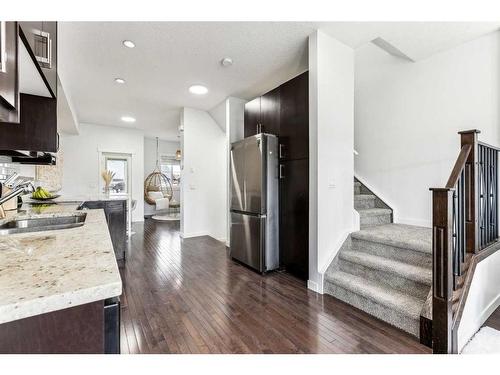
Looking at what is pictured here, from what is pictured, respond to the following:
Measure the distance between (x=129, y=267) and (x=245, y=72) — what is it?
3.12 m

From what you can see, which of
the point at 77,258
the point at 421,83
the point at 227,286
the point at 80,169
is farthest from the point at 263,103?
the point at 80,169

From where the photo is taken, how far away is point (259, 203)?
3.07m

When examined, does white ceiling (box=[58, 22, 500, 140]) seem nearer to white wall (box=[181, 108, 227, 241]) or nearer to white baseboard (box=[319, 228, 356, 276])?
white wall (box=[181, 108, 227, 241])

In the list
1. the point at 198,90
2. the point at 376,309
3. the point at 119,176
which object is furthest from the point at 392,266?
the point at 119,176

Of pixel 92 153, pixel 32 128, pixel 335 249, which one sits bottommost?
pixel 335 249

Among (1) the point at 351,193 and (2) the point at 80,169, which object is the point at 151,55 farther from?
(2) the point at 80,169

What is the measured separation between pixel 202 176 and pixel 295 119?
2.80 m

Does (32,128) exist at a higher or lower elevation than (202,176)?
higher

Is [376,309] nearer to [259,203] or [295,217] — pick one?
[295,217]

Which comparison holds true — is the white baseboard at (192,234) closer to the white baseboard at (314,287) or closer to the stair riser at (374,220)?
the white baseboard at (314,287)

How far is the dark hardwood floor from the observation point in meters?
1.68

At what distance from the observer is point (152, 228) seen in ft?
20.0

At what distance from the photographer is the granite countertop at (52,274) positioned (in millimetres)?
574

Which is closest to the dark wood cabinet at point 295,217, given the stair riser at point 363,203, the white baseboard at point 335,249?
the white baseboard at point 335,249
